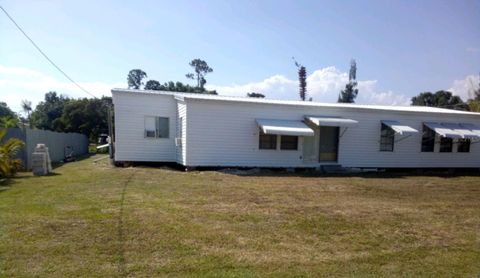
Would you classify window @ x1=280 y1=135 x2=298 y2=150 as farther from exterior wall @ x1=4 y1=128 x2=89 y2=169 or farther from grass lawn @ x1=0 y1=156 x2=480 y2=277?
exterior wall @ x1=4 y1=128 x2=89 y2=169

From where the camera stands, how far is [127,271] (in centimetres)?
373

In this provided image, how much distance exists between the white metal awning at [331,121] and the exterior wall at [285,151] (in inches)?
19.3

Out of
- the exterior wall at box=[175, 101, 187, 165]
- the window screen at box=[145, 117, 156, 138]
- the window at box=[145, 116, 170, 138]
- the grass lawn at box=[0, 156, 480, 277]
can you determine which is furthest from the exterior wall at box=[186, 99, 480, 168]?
the grass lawn at box=[0, 156, 480, 277]

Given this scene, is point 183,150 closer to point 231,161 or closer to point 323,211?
point 231,161

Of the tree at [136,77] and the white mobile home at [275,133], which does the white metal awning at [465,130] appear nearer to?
the white mobile home at [275,133]

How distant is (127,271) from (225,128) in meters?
9.94

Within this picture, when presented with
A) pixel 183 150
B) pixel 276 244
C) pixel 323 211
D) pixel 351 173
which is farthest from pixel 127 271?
pixel 351 173

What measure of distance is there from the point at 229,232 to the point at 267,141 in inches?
357

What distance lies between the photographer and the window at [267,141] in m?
14.0

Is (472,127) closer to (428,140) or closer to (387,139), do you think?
(428,140)

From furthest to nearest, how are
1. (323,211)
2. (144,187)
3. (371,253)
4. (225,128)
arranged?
(225,128) → (144,187) → (323,211) → (371,253)

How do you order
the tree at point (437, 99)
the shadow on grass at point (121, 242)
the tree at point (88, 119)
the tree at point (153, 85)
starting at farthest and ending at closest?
the tree at point (153, 85) → the tree at point (437, 99) → the tree at point (88, 119) → the shadow on grass at point (121, 242)

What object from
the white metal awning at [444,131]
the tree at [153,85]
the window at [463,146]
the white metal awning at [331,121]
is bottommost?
the window at [463,146]

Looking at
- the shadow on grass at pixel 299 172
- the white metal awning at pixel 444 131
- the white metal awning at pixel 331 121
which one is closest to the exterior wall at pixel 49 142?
the shadow on grass at pixel 299 172
